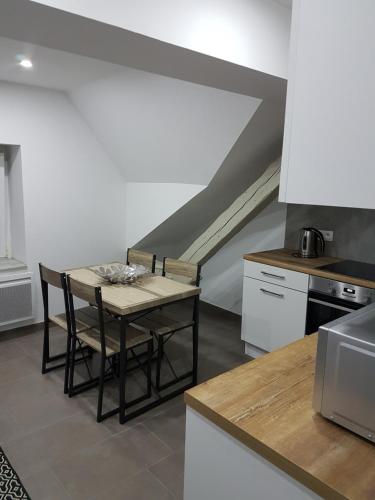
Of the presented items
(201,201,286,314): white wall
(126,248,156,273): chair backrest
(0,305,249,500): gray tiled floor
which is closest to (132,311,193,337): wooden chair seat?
(0,305,249,500): gray tiled floor

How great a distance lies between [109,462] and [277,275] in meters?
1.65

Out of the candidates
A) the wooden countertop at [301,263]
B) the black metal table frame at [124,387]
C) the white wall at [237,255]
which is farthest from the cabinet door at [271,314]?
the white wall at [237,255]

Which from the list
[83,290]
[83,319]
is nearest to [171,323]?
[83,319]

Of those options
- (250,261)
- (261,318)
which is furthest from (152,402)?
(250,261)

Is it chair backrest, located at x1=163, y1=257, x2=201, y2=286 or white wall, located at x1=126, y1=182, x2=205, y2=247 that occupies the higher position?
white wall, located at x1=126, y1=182, x2=205, y2=247

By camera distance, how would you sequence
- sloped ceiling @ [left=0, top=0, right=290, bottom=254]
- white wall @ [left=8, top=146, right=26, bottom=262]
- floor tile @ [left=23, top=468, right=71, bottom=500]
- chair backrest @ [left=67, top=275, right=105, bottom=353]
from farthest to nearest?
white wall @ [left=8, top=146, right=26, bottom=262] < chair backrest @ [left=67, top=275, right=105, bottom=353] < floor tile @ [left=23, top=468, right=71, bottom=500] < sloped ceiling @ [left=0, top=0, right=290, bottom=254]

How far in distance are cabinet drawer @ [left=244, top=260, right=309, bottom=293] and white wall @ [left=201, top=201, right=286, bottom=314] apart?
0.79 metres

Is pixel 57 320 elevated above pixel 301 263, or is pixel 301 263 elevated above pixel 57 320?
pixel 301 263

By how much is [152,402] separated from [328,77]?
7.49ft

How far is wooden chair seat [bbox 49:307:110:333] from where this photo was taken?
2699mm

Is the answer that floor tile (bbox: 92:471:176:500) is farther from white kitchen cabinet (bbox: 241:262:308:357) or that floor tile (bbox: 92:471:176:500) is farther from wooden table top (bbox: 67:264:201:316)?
white kitchen cabinet (bbox: 241:262:308:357)

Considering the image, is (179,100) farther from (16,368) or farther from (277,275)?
(16,368)

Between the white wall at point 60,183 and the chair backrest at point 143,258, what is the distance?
23.1 inches

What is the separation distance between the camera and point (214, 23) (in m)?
1.55
